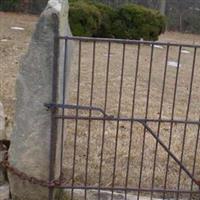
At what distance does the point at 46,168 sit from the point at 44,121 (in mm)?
329

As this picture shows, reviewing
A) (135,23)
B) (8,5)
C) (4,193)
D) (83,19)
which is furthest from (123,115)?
(8,5)

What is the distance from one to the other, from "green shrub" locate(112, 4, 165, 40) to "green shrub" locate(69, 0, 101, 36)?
2.35 ft

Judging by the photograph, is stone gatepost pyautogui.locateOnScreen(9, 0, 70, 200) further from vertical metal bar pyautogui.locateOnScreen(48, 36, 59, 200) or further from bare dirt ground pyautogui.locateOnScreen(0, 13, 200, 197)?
bare dirt ground pyautogui.locateOnScreen(0, 13, 200, 197)

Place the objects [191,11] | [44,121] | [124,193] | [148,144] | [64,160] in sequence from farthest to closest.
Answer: [191,11], [148,144], [64,160], [124,193], [44,121]

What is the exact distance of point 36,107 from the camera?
372 centimetres

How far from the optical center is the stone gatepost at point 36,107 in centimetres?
361

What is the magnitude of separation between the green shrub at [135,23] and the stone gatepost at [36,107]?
842 centimetres

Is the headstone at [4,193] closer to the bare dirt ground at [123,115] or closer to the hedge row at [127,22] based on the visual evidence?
the bare dirt ground at [123,115]

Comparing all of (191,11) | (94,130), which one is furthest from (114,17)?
(94,130)

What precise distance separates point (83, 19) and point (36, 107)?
799 cm

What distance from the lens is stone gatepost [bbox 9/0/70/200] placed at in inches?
142

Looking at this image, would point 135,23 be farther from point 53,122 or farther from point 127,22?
point 53,122

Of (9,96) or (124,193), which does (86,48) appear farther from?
(124,193)

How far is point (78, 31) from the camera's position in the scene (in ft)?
37.7
